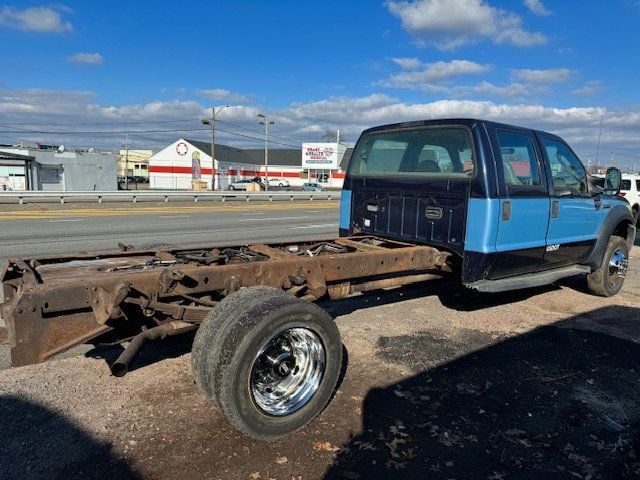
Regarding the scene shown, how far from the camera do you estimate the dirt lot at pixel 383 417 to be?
2965mm

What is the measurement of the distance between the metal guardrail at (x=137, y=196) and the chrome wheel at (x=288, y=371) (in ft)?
84.5

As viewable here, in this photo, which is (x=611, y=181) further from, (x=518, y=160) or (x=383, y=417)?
(x=383, y=417)

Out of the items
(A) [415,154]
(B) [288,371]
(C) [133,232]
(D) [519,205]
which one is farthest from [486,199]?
(C) [133,232]

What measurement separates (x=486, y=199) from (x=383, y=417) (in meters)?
2.43

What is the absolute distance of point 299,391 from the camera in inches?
136

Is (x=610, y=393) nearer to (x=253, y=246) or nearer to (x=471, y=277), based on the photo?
(x=471, y=277)

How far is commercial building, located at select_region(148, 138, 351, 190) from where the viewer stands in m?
72.9

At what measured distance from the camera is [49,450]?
300 cm

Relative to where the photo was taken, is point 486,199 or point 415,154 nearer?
point 486,199

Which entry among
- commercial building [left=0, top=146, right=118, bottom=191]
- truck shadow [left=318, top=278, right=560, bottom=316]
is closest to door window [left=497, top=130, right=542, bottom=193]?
truck shadow [left=318, top=278, right=560, bottom=316]

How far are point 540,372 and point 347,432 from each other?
209 centimetres

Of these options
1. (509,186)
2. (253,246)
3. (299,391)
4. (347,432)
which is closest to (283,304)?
(299,391)

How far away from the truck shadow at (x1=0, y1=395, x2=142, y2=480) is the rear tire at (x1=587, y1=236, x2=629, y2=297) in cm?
639

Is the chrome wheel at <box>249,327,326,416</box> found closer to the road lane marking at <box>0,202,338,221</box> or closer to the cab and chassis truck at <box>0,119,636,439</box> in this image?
the cab and chassis truck at <box>0,119,636,439</box>
